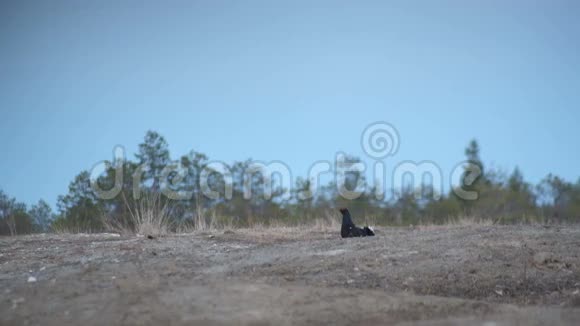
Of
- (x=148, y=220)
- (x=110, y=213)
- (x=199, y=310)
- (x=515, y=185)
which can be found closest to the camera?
(x=199, y=310)

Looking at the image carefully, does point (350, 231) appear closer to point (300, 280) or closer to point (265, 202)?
point (300, 280)

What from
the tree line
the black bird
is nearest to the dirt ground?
the black bird

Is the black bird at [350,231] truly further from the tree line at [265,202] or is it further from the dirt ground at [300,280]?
the tree line at [265,202]

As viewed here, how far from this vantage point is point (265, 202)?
31.2 metres

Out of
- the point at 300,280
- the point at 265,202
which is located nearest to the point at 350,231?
the point at 300,280

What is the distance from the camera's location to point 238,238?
11336mm

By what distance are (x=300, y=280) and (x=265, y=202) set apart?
23350 mm

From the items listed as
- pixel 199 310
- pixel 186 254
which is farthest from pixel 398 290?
pixel 186 254

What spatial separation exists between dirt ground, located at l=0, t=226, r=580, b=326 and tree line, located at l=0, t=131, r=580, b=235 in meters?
10.8

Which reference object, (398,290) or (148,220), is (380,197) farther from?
(398,290)

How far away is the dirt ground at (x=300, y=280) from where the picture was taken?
21.7 feet

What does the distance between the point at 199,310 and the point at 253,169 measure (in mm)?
24445

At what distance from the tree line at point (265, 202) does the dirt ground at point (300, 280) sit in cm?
1076

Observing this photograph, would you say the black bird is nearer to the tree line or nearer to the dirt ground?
Answer: the dirt ground
